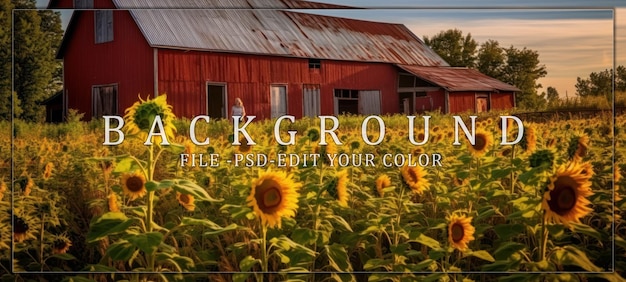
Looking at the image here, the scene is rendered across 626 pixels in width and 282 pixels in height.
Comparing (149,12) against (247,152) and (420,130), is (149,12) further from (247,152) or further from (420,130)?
(420,130)

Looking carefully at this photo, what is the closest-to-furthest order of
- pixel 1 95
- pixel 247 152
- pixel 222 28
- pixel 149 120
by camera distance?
pixel 149 120 < pixel 247 152 < pixel 222 28 < pixel 1 95

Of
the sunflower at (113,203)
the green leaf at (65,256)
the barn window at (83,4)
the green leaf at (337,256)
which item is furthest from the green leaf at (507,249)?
the barn window at (83,4)

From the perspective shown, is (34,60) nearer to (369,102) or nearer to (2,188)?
(2,188)

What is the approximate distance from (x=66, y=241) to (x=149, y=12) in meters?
0.77

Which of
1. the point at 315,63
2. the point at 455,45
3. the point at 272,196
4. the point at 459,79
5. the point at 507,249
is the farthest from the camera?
the point at 315,63

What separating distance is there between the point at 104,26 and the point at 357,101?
874 millimetres

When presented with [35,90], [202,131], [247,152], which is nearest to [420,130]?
[247,152]

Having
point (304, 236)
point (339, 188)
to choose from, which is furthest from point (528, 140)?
point (304, 236)

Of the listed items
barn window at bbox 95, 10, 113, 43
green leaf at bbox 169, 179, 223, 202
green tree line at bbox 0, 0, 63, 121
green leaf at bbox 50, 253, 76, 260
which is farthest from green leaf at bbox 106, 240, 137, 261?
barn window at bbox 95, 10, 113, 43

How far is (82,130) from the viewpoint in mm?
2076

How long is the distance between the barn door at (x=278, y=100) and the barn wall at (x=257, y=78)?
0.01 m

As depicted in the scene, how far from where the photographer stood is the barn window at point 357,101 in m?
2.09

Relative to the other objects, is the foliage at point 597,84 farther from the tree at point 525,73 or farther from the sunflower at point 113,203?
the sunflower at point 113,203

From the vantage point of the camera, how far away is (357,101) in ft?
7.15
